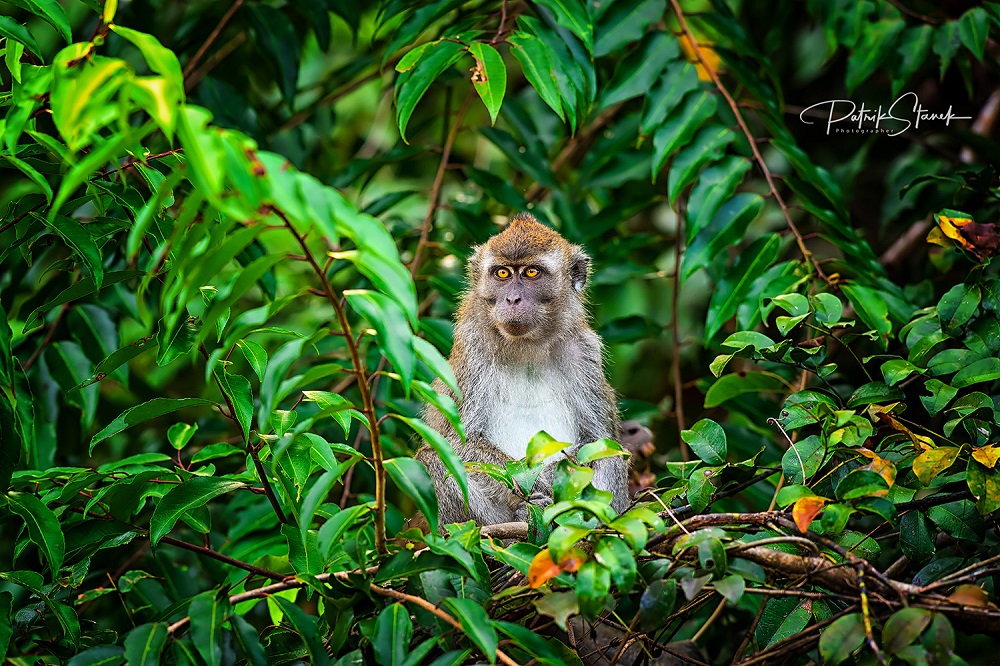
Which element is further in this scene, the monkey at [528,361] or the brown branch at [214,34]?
the brown branch at [214,34]

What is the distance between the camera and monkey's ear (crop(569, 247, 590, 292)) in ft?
19.9

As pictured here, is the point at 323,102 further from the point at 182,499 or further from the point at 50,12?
the point at 182,499

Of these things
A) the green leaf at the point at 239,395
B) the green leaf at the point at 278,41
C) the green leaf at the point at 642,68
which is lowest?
the green leaf at the point at 239,395

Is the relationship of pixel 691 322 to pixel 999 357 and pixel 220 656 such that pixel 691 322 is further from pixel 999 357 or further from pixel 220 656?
pixel 220 656

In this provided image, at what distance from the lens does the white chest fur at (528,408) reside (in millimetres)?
5844

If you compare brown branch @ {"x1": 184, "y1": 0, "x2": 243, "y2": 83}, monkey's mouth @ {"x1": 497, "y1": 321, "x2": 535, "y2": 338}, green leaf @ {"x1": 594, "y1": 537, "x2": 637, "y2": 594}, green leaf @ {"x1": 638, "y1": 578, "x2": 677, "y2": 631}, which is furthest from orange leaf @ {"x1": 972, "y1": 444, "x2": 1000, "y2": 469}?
brown branch @ {"x1": 184, "y1": 0, "x2": 243, "y2": 83}

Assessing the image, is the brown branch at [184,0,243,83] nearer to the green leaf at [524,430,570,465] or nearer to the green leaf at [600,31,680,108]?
the green leaf at [600,31,680,108]

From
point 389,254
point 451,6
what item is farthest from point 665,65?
point 389,254

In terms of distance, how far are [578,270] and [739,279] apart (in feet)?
3.86

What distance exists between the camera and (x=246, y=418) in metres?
3.62

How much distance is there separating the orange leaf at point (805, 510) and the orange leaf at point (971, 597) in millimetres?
464

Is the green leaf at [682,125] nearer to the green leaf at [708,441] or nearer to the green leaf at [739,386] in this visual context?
the green leaf at [739,386]

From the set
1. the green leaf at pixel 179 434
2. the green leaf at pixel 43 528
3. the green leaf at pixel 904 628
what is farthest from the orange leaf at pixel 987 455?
the green leaf at pixel 43 528

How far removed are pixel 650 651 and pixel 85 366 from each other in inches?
150
